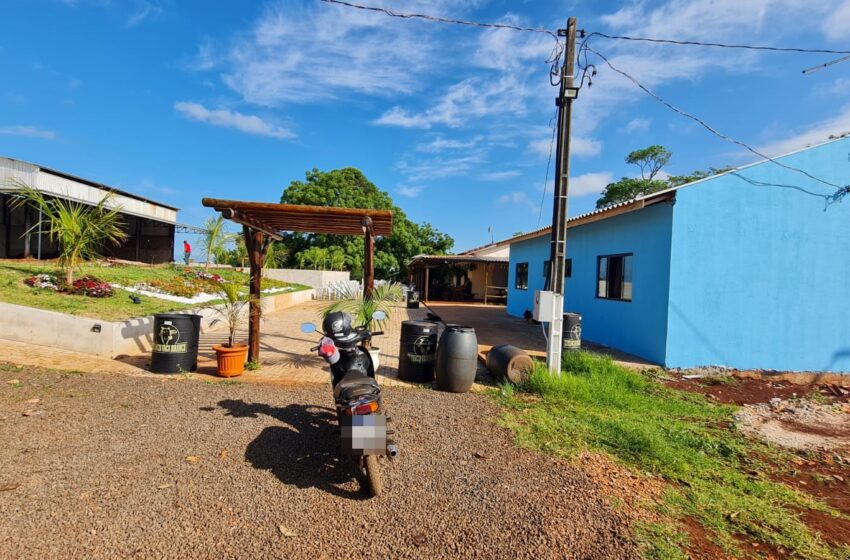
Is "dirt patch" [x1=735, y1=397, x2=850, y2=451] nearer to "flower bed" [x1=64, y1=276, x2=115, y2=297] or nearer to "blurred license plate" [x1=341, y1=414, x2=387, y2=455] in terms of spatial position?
"blurred license plate" [x1=341, y1=414, x2=387, y2=455]

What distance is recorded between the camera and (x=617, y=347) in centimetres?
979

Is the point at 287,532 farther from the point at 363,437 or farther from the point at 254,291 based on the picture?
the point at 254,291

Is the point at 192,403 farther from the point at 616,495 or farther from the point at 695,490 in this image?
the point at 695,490

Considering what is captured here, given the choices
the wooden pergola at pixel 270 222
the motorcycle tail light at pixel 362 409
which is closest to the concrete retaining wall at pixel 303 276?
the wooden pergola at pixel 270 222

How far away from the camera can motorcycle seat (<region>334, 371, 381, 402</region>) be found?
313 cm

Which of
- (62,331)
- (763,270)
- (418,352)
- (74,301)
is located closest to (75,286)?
(74,301)

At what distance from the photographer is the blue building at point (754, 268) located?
8039 mm

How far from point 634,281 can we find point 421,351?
536cm

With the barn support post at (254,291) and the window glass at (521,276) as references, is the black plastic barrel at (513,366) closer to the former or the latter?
the barn support post at (254,291)

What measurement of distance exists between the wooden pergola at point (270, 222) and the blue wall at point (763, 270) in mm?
5589

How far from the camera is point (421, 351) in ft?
21.0

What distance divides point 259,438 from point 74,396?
104 inches

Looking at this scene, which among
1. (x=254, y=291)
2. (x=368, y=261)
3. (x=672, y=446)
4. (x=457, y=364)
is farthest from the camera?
(x=368, y=261)

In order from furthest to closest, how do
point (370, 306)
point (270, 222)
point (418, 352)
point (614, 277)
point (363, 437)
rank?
point (614, 277) → point (270, 222) → point (370, 306) → point (418, 352) → point (363, 437)
